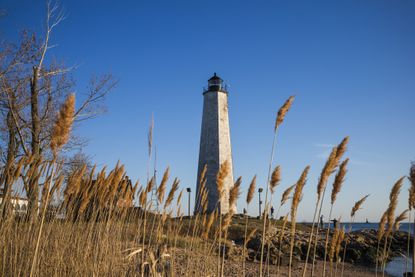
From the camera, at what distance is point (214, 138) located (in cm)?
2302

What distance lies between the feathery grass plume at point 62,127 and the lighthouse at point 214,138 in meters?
20.8

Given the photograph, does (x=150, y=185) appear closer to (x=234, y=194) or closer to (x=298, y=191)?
(x=234, y=194)

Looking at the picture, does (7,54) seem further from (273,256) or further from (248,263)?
(273,256)

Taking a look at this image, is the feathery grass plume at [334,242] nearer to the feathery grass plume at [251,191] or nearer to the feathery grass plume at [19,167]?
the feathery grass plume at [251,191]

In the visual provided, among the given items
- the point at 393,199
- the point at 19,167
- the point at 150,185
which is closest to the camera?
the point at 393,199

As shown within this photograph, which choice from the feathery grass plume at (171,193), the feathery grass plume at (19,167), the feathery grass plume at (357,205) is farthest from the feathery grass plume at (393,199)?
the feathery grass plume at (19,167)

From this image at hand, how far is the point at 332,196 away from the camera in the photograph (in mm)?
1859

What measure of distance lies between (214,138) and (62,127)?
71.0ft

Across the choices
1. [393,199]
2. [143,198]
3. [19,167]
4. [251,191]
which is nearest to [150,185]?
[143,198]

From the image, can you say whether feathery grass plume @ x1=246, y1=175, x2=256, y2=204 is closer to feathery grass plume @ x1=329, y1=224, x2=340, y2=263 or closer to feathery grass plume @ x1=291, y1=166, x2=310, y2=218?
feathery grass plume @ x1=291, y1=166, x2=310, y2=218

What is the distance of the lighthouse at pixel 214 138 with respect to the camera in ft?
74.1

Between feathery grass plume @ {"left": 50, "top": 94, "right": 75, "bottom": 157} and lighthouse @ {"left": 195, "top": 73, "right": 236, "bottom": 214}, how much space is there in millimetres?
20769

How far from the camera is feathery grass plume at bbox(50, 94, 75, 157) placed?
142cm

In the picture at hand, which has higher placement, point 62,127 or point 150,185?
point 62,127
